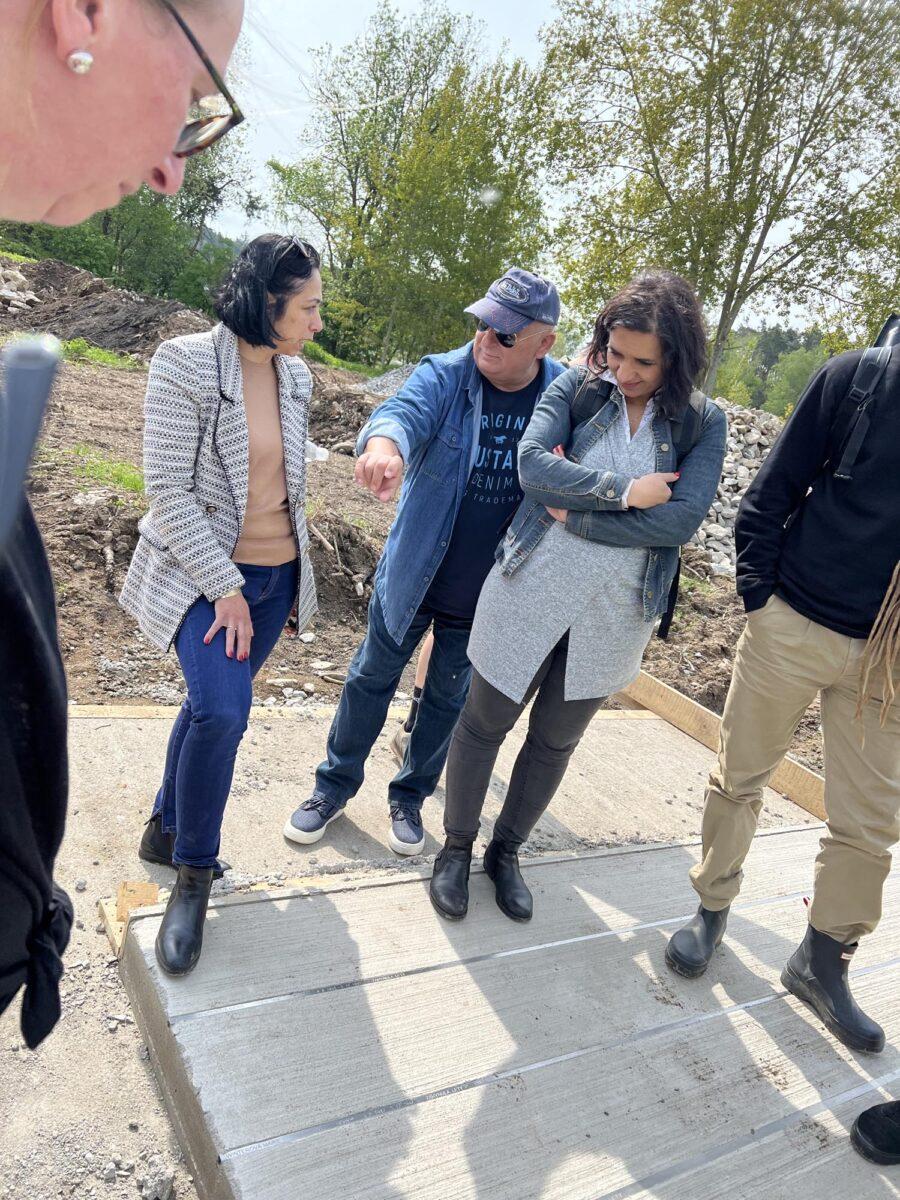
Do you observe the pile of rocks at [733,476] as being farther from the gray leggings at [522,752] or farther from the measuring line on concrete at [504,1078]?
the measuring line on concrete at [504,1078]

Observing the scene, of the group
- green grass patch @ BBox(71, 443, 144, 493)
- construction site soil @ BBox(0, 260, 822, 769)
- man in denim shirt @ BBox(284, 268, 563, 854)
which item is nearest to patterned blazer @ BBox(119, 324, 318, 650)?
construction site soil @ BBox(0, 260, 822, 769)

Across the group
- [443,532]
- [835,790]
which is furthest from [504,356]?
[835,790]

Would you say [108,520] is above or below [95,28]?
below

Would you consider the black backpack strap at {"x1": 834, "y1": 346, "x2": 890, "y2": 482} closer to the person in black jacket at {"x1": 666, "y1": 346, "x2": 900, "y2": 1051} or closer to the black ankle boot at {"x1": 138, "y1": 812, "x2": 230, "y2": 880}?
the person in black jacket at {"x1": 666, "y1": 346, "x2": 900, "y2": 1051}

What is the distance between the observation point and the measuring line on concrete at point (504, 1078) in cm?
189

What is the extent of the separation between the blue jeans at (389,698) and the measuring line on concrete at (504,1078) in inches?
49.6

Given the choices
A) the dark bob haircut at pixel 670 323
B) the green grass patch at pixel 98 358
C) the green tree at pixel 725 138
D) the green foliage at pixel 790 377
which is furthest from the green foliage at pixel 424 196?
the green foliage at pixel 790 377

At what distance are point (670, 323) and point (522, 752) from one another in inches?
58.5

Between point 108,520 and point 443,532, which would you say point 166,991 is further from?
point 108,520

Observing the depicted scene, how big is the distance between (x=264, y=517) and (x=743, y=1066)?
84.4 inches

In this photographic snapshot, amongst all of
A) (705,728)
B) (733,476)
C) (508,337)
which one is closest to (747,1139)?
(508,337)

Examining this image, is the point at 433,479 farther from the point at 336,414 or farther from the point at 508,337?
the point at 336,414

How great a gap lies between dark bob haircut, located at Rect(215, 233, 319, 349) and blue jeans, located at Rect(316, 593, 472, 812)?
114cm

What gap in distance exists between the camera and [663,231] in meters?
16.1
